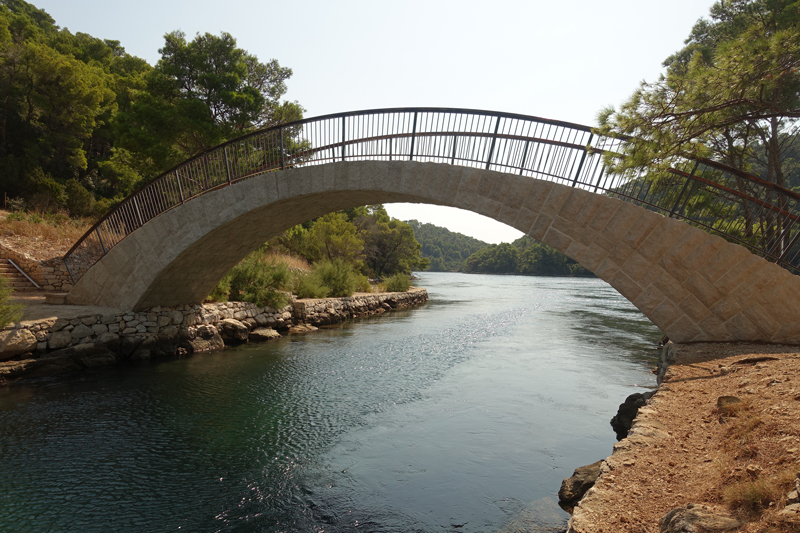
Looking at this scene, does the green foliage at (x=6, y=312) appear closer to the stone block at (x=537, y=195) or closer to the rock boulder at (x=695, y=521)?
the stone block at (x=537, y=195)

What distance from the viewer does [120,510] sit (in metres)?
5.28

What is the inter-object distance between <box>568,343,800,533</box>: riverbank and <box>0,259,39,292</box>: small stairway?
58.7ft

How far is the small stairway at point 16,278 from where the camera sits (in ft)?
47.5

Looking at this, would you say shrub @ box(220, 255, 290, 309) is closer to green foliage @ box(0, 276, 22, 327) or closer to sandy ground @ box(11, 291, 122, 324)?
sandy ground @ box(11, 291, 122, 324)

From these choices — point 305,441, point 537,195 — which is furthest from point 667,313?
point 305,441

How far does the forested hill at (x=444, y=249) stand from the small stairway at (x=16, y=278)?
13299 cm

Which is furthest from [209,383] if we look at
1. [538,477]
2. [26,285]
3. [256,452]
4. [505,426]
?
[26,285]

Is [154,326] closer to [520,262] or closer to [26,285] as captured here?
[26,285]

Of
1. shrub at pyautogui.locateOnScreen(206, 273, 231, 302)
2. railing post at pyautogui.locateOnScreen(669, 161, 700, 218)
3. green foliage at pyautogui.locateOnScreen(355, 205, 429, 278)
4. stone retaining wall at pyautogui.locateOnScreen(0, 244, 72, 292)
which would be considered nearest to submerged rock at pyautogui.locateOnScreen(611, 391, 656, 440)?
railing post at pyautogui.locateOnScreen(669, 161, 700, 218)

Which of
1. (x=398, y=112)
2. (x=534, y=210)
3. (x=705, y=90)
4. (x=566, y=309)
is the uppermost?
(x=398, y=112)

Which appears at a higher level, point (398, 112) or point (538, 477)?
point (398, 112)

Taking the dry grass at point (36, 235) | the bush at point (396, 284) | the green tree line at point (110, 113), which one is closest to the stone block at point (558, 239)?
the dry grass at point (36, 235)

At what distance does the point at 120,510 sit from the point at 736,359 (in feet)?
26.5

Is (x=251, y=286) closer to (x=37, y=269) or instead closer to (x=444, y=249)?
(x=37, y=269)
